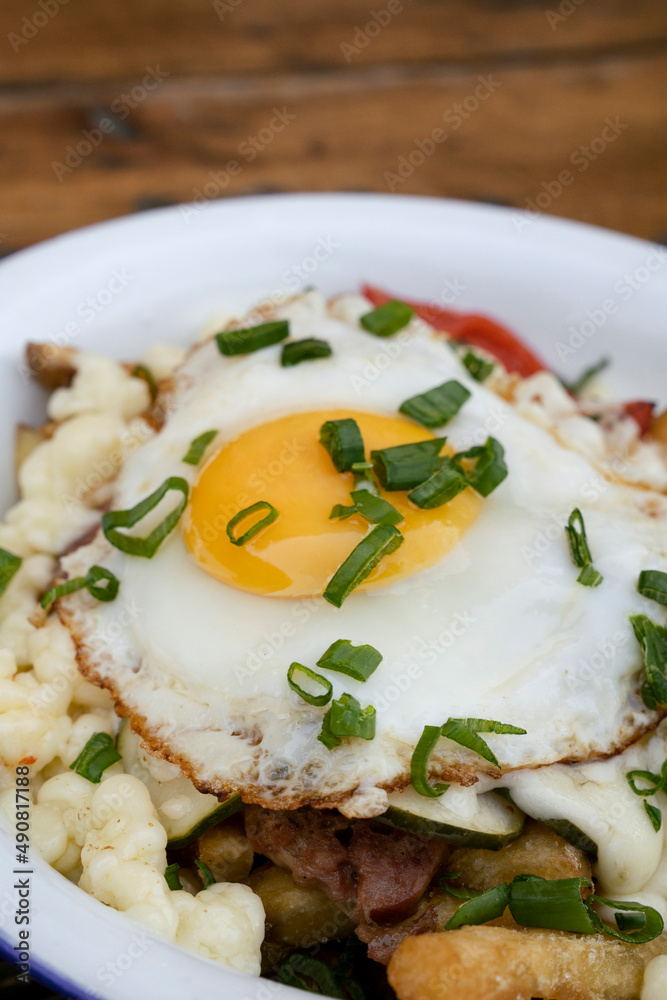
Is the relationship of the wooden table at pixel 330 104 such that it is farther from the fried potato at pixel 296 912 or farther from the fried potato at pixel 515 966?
the fried potato at pixel 515 966

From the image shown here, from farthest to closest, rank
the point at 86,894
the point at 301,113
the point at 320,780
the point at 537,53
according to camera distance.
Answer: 1. the point at 537,53
2. the point at 301,113
3. the point at 320,780
4. the point at 86,894

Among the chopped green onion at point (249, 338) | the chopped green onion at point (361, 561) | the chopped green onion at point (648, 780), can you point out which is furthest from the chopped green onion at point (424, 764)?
the chopped green onion at point (249, 338)

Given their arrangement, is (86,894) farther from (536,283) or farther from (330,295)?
(536,283)

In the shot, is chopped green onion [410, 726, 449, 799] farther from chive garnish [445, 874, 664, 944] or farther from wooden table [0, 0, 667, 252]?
wooden table [0, 0, 667, 252]

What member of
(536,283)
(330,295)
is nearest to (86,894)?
(330,295)

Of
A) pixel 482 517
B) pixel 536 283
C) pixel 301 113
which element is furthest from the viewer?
pixel 301 113
